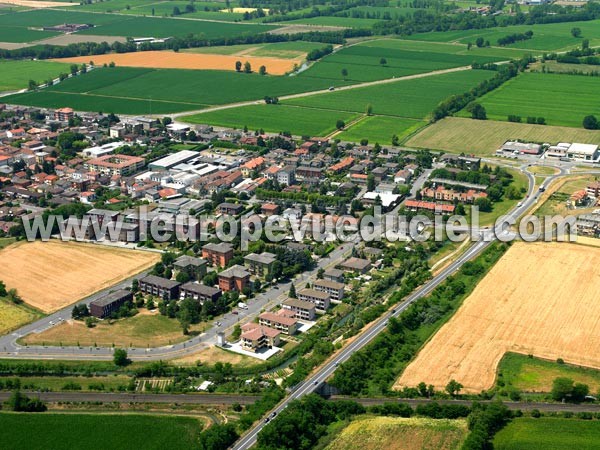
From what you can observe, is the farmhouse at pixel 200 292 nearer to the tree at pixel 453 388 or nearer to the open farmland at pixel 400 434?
the open farmland at pixel 400 434

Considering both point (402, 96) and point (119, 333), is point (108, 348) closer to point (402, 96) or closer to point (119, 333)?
point (119, 333)

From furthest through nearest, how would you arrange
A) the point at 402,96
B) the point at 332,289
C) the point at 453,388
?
the point at 402,96
the point at 332,289
the point at 453,388

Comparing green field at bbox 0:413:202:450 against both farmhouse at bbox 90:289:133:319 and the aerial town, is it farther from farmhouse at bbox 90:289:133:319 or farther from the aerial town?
farmhouse at bbox 90:289:133:319

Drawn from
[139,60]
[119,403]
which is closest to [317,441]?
[119,403]

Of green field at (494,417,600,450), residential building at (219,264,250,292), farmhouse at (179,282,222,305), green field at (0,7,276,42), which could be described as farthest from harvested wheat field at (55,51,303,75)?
green field at (494,417,600,450)

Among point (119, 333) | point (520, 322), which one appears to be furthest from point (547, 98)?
point (119, 333)

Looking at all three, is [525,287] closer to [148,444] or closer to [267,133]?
[148,444]

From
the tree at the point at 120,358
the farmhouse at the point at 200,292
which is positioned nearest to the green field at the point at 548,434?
the tree at the point at 120,358
